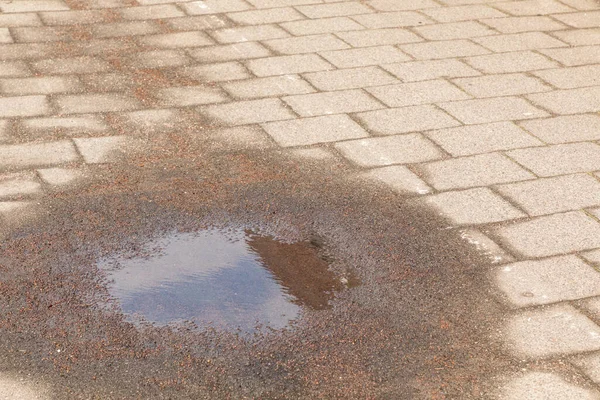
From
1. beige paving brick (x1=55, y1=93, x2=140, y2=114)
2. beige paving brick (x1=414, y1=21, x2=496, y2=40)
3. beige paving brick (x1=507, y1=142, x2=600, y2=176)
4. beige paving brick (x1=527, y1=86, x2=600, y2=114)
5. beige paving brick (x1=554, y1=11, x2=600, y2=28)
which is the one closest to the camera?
beige paving brick (x1=507, y1=142, x2=600, y2=176)

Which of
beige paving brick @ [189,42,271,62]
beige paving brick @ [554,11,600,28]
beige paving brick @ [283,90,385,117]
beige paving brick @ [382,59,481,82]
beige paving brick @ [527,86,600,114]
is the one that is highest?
beige paving brick @ [554,11,600,28]

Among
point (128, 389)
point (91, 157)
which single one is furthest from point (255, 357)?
point (91, 157)

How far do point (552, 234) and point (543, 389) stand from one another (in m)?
1.38

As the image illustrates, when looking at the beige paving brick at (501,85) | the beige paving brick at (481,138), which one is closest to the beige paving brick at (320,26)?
the beige paving brick at (501,85)

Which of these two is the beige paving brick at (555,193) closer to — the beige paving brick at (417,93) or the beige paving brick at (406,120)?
the beige paving brick at (406,120)

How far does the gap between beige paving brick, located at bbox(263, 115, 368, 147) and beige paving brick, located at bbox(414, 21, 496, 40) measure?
214cm

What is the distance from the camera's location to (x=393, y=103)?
6449 millimetres

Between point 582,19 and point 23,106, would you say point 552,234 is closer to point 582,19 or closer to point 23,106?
point 23,106

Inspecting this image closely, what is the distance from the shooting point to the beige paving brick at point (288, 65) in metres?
6.98

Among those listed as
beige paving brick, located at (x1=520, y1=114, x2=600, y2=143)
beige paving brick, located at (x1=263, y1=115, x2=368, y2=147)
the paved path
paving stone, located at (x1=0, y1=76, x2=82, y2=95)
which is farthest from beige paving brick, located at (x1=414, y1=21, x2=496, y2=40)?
paving stone, located at (x1=0, y1=76, x2=82, y2=95)

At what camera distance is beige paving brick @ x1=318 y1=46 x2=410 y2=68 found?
7199mm

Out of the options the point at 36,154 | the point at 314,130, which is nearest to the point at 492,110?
the point at 314,130

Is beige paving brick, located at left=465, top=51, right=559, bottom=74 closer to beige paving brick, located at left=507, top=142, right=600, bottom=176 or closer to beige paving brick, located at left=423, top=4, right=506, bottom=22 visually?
beige paving brick, located at left=423, top=4, right=506, bottom=22

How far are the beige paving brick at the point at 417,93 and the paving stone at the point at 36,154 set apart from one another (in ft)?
7.90
